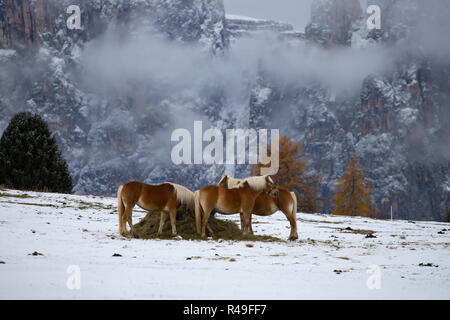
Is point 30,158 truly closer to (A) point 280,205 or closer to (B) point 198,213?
(B) point 198,213

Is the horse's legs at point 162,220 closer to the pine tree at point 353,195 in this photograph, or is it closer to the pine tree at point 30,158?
the pine tree at point 30,158

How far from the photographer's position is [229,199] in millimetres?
11195

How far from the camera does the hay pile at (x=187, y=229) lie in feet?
36.2

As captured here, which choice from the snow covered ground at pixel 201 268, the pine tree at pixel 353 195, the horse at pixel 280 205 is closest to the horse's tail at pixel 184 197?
the horse at pixel 280 205

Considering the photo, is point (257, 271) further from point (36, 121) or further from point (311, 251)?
point (36, 121)

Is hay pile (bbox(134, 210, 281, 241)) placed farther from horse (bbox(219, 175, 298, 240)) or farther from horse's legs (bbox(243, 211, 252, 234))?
horse (bbox(219, 175, 298, 240))

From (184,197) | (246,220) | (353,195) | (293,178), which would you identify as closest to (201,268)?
(246,220)

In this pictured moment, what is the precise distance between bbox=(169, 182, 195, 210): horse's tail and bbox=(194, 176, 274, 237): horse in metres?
0.36

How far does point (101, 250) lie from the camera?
26.6 feet

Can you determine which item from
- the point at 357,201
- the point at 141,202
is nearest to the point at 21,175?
the point at 141,202

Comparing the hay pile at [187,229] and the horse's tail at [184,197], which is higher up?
the horse's tail at [184,197]

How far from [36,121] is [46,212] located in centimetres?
1874

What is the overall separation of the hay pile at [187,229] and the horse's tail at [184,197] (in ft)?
1.75

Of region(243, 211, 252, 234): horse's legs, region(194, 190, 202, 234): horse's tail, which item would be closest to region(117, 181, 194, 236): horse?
region(194, 190, 202, 234): horse's tail
